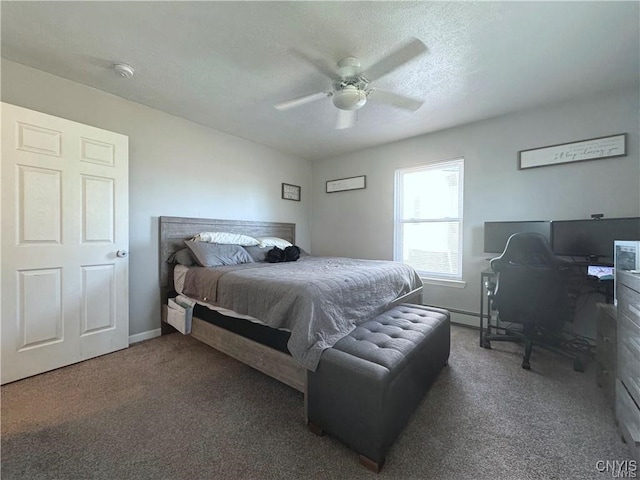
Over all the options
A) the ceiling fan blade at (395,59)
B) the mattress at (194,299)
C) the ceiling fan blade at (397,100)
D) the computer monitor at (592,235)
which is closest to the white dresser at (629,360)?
the computer monitor at (592,235)

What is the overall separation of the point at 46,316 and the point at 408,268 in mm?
3364

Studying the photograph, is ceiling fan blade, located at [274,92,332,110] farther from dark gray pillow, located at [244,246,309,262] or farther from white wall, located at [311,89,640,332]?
white wall, located at [311,89,640,332]

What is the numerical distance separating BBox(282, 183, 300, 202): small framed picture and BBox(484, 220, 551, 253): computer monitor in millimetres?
2961

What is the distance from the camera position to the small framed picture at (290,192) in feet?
14.5

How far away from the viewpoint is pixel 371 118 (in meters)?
3.07

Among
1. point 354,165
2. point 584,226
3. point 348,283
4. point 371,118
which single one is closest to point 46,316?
point 348,283

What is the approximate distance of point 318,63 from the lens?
2082 millimetres

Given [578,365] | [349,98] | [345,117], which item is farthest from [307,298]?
[578,365]

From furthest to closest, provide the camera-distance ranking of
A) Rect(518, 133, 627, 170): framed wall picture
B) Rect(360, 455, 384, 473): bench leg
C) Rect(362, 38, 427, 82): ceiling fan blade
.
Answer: Rect(518, 133, 627, 170): framed wall picture < Rect(362, 38, 427, 82): ceiling fan blade < Rect(360, 455, 384, 473): bench leg

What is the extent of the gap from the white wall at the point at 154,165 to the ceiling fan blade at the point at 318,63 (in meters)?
1.89

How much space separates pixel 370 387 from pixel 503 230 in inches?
102

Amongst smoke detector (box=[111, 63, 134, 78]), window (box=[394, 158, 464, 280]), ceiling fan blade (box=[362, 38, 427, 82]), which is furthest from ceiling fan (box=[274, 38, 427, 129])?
window (box=[394, 158, 464, 280])

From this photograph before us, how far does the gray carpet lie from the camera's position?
48.9 inches

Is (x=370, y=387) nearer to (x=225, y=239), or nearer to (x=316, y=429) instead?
(x=316, y=429)
